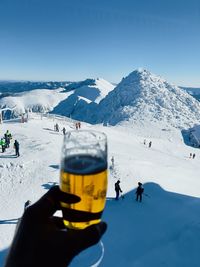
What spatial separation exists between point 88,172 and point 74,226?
56 centimetres

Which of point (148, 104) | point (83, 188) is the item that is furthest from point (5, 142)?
point (148, 104)

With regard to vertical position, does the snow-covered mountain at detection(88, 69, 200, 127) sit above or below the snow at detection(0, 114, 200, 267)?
above

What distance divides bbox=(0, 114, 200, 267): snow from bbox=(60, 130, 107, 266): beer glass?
9.39m

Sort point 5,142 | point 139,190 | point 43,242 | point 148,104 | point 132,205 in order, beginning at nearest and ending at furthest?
1. point 43,242
2. point 132,205
3. point 139,190
4. point 5,142
5. point 148,104

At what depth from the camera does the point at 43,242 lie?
7.96 ft

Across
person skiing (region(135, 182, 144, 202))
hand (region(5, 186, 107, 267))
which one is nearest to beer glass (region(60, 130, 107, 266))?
hand (region(5, 186, 107, 267))

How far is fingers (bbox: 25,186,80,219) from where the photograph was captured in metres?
2.60

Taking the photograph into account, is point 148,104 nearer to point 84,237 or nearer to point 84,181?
point 84,181

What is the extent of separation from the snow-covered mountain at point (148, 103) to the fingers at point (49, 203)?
76714mm

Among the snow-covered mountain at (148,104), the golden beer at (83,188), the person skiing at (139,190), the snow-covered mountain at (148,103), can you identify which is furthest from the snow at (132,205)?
the snow-covered mountain at (148,103)

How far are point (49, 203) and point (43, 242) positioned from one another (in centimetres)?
38

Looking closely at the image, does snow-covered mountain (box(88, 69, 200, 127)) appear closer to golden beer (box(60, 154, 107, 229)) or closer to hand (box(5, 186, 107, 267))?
golden beer (box(60, 154, 107, 229))

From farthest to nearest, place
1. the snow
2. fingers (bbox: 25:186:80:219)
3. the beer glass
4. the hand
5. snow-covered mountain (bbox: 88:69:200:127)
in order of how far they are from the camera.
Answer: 1. snow-covered mountain (bbox: 88:69:200:127)
2. the snow
3. the beer glass
4. fingers (bbox: 25:186:80:219)
5. the hand

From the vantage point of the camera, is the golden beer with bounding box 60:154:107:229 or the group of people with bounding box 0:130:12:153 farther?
the group of people with bounding box 0:130:12:153
